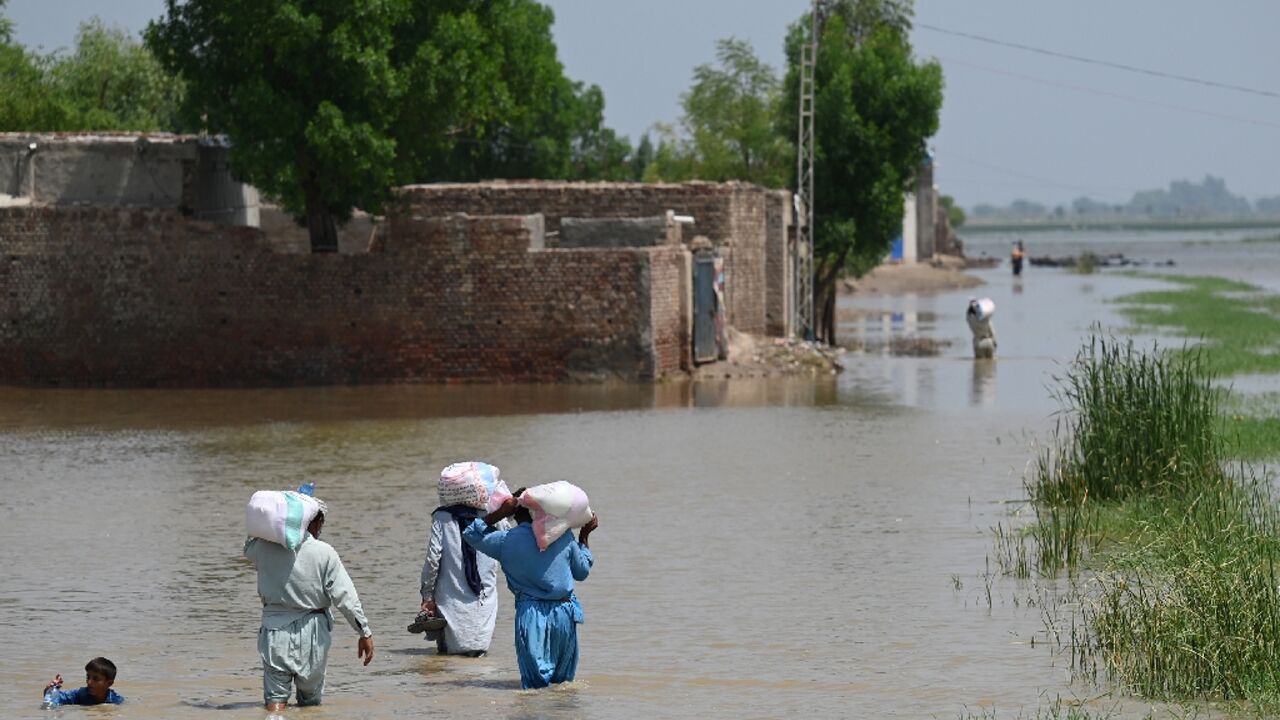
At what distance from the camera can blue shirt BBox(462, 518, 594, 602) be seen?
31.0 feet

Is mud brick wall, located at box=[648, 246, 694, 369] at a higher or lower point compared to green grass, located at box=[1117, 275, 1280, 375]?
higher

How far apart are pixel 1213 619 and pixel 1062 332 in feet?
117

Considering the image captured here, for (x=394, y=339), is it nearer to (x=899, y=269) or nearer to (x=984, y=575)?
(x=984, y=575)

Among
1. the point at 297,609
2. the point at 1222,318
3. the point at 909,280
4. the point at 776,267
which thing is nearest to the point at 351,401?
the point at 776,267

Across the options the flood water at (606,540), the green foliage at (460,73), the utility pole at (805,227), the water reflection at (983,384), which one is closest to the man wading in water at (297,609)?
the flood water at (606,540)

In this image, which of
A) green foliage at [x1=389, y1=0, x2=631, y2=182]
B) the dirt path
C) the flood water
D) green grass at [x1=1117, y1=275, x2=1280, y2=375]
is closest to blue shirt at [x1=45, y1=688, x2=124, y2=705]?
the flood water

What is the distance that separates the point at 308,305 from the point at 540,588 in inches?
761

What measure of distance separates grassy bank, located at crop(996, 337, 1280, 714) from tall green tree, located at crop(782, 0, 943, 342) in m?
19.9

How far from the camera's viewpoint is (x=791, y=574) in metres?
13.3

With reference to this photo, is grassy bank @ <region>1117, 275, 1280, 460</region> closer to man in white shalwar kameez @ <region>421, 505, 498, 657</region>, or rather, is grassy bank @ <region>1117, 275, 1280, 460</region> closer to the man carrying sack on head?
man in white shalwar kameez @ <region>421, 505, 498, 657</region>

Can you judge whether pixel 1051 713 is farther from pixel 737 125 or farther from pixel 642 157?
pixel 642 157

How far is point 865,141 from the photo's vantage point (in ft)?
126

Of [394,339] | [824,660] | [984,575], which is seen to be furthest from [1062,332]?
[824,660]

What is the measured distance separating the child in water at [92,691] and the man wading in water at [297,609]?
0.74 meters
